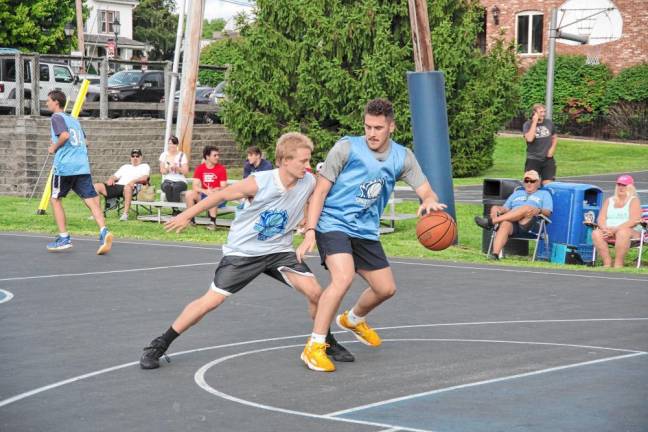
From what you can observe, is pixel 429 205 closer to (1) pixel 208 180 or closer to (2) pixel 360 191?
(2) pixel 360 191

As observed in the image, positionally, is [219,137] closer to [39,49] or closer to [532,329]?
[532,329]

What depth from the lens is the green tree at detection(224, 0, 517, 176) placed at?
30797 millimetres

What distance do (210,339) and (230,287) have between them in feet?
3.83

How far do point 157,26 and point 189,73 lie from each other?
76.4 metres

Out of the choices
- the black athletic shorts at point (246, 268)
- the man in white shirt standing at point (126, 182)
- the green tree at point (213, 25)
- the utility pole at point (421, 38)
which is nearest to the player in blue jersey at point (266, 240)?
the black athletic shorts at point (246, 268)

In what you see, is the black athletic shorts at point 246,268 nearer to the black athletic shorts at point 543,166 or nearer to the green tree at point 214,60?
the black athletic shorts at point 543,166

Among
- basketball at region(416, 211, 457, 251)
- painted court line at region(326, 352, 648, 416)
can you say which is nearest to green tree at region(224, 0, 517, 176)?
basketball at region(416, 211, 457, 251)

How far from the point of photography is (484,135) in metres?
32.7

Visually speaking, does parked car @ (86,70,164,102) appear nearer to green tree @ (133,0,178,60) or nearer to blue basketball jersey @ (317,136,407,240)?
blue basketball jersey @ (317,136,407,240)

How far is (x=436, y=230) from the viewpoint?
969 centimetres

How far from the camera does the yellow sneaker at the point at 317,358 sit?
8.17 m

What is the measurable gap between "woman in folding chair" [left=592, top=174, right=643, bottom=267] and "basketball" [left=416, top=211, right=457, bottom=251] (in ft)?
19.2

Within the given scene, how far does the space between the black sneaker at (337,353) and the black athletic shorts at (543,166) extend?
11.1m

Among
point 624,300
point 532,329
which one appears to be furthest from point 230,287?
point 624,300
